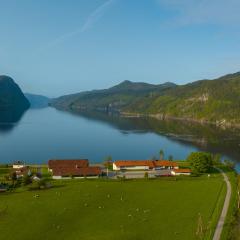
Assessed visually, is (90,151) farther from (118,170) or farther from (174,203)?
(174,203)

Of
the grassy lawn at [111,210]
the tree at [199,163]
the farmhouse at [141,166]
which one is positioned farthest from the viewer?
the farmhouse at [141,166]

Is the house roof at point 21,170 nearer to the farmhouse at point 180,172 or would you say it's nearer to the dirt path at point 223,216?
the farmhouse at point 180,172

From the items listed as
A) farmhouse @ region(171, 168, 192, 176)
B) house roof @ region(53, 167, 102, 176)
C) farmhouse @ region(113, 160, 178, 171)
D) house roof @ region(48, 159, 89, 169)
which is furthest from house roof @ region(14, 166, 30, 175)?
farmhouse @ region(171, 168, 192, 176)

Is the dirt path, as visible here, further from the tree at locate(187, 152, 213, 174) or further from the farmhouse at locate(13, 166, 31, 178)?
the farmhouse at locate(13, 166, 31, 178)

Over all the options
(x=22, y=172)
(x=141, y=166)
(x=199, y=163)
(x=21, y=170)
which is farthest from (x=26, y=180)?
(x=199, y=163)

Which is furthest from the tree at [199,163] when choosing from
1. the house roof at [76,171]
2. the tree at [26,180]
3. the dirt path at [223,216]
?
the tree at [26,180]

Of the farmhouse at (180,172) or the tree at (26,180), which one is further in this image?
the farmhouse at (180,172)

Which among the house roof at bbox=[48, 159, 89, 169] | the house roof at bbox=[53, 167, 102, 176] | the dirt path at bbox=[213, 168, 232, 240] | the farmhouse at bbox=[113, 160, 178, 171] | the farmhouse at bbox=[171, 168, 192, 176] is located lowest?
the dirt path at bbox=[213, 168, 232, 240]
